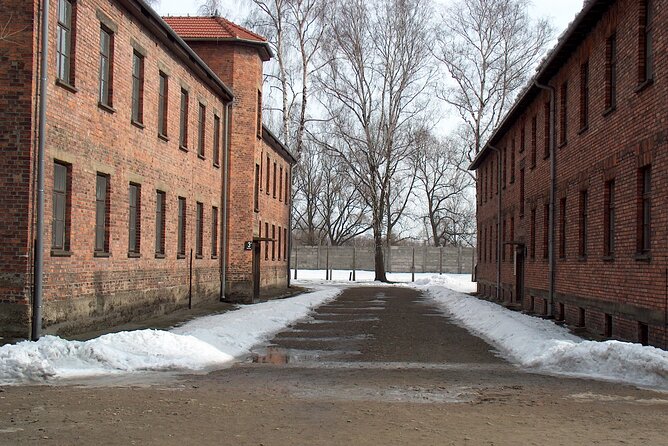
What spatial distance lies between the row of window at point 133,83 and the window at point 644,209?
34.5ft

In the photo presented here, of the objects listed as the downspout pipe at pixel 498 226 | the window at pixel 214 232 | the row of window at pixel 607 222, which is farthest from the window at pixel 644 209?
the downspout pipe at pixel 498 226

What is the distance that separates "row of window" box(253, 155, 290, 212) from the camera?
105 ft

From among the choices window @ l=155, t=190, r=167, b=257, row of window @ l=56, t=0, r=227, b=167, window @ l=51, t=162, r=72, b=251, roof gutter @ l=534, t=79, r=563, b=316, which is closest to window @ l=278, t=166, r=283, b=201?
row of window @ l=56, t=0, r=227, b=167

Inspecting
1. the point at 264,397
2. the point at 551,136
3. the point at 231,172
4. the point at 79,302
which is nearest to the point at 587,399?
the point at 264,397

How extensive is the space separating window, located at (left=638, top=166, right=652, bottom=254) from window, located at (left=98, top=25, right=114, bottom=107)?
35.3 feet

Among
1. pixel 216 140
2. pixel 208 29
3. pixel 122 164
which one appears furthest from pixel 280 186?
pixel 122 164

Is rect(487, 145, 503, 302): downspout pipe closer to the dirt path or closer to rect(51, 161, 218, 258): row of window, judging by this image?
rect(51, 161, 218, 258): row of window

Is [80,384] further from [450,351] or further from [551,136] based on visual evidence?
[551,136]

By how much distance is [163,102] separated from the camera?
21.1 m

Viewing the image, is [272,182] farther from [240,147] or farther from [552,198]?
[552,198]

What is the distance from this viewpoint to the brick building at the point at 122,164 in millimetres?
13398

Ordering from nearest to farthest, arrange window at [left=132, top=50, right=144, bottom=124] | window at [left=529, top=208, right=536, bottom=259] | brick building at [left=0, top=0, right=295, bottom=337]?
brick building at [left=0, top=0, right=295, bottom=337]
window at [left=132, top=50, right=144, bottom=124]
window at [left=529, top=208, right=536, bottom=259]

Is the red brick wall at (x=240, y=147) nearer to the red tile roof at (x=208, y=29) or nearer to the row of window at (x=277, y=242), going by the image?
the red tile roof at (x=208, y=29)

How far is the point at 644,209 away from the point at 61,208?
10.6 m
